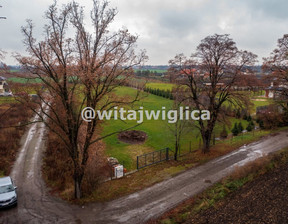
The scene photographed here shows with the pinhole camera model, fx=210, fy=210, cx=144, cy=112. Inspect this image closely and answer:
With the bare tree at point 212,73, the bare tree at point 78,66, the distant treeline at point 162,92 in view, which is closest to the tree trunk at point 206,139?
the bare tree at point 212,73

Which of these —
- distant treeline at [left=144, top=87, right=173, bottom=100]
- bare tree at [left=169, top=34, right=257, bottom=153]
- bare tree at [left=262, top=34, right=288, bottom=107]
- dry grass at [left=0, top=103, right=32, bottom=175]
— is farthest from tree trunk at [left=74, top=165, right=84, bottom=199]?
distant treeline at [left=144, top=87, right=173, bottom=100]

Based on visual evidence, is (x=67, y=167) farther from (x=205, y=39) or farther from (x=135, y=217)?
(x=205, y=39)

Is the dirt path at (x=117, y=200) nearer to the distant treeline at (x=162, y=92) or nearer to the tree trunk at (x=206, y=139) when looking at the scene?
the tree trunk at (x=206, y=139)

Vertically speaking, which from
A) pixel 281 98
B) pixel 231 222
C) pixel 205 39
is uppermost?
pixel 205 39

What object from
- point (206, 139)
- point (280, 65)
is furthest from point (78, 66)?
point (280, 65)

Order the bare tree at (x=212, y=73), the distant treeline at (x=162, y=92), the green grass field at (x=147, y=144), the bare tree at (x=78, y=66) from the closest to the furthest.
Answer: the bare tree at (x=78, y=66), the bare tree at (x=212, y=73), the green grass field at (x=147, y=144), the distant treeline at (x=162, y=92)

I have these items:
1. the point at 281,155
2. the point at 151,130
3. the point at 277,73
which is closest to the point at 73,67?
the point at 281,155
